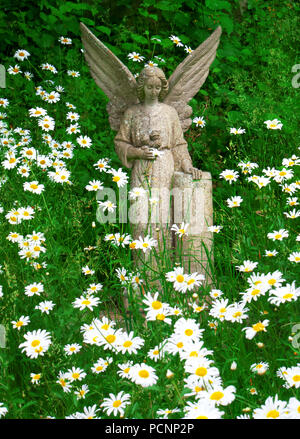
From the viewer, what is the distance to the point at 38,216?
305 centimetres

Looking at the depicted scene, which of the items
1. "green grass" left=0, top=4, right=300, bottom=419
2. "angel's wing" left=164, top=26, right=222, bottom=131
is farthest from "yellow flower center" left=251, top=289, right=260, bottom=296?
"angel's wing" left=164, top=26, right=222, bottom=131

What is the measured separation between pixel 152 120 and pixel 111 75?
55cm

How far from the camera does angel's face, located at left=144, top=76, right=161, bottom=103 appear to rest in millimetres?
3555

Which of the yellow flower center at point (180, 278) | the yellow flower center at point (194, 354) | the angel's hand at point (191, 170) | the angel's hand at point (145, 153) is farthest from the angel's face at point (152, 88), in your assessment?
the yellow flower center at point (194, 354)

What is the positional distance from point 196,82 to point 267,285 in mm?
2348

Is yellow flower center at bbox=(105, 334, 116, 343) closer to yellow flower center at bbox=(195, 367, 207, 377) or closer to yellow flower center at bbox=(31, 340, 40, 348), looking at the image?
yellow flower center at bbox=(31, 340, 40, 348)

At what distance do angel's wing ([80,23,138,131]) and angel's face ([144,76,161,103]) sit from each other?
0.56 ft

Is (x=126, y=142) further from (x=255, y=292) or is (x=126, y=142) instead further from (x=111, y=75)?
(x=255, y=292)

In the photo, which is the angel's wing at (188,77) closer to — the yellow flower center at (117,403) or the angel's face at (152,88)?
the angel's face at (152,88)

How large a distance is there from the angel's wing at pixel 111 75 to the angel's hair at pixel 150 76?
4.1 inches

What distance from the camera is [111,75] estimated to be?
3.87 metres

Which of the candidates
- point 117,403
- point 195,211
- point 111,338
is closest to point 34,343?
point 111,338
